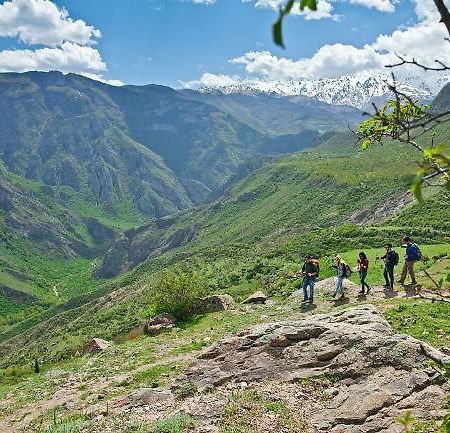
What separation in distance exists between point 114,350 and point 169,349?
3986mm

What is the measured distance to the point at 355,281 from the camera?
29.6 m

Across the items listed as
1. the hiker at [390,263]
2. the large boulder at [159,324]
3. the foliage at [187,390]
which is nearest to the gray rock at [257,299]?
the large boulder at [159,324]

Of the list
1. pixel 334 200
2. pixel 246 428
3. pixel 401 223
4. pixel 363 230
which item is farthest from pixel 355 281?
pixel 334 200

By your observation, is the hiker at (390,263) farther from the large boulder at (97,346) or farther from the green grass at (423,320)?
the large boulder at (97,346)

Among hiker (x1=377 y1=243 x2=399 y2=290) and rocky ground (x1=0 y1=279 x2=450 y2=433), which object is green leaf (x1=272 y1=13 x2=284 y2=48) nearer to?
rocky ground (x1=0 y1=279 x2=450 y2=433)

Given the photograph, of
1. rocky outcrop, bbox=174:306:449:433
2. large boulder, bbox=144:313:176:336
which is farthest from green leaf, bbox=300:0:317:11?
large boulder, bbox=144:313:176:336

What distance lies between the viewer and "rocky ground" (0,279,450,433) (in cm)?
1164

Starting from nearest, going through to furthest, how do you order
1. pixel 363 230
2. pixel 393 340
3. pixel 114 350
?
1. pixel 393 340
2. pixel 114 350
3. pixel 363 230

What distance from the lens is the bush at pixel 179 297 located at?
30828 millimetres

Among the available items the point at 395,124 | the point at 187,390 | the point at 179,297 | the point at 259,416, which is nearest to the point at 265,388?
the point at 259,416

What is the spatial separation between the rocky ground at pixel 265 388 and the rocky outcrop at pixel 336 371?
31 mm

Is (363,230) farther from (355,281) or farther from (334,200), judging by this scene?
(334,200)

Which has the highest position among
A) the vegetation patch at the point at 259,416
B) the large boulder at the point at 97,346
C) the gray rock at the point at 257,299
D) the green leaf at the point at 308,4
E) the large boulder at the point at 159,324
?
the green leaf at the point at 308,4

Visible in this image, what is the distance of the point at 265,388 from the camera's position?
13984mm
